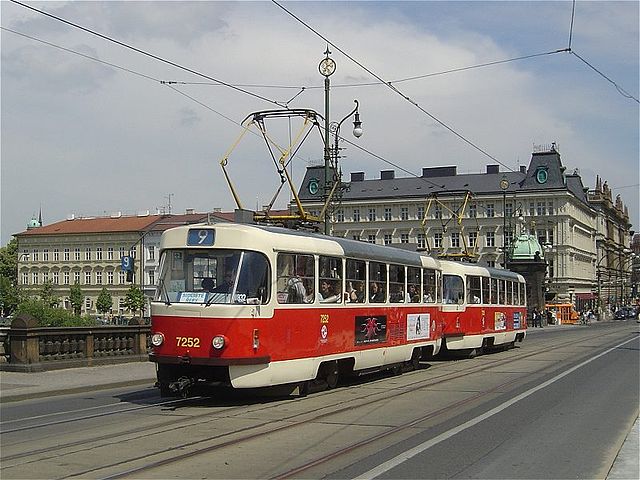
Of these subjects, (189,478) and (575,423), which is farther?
(575,423)

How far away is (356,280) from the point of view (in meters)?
19.2

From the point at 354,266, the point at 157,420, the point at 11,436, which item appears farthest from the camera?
the point at 354,266

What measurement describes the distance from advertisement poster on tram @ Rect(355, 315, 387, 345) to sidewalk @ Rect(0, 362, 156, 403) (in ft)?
15.5

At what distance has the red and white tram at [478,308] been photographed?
28.4 m

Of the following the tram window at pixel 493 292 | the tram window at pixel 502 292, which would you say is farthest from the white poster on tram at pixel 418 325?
the tram window at pixel 502 292

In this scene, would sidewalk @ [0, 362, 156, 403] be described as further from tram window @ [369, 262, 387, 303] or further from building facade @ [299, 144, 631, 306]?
building facade @ [299, 144, 631, 306]

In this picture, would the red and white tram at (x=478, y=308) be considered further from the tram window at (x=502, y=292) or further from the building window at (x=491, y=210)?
the building window at (x=491, y=210)

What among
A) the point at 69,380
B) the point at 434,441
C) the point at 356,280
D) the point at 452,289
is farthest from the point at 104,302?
the point at 434,441

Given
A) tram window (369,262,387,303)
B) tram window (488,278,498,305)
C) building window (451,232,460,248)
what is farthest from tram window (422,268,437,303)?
building window (451,232,460,248)

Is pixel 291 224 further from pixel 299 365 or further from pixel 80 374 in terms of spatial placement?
pixel 80 374

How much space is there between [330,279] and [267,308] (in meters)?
2.75

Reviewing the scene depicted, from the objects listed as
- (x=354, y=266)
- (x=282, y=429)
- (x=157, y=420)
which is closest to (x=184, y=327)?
(x=157, y=420)

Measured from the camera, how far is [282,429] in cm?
1270

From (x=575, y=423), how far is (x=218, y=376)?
5754 mm
